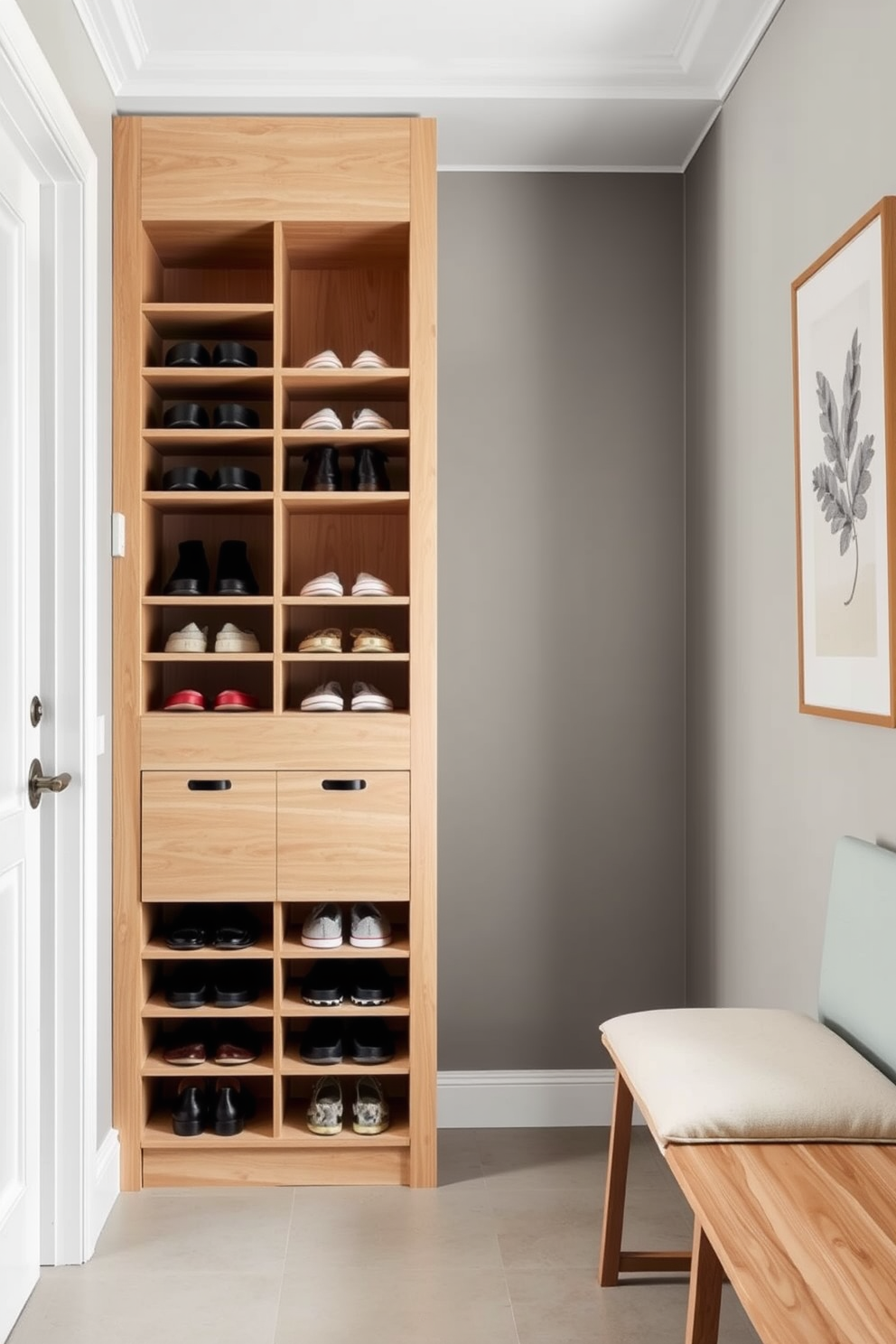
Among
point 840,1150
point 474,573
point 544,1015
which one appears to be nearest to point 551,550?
point 474,573

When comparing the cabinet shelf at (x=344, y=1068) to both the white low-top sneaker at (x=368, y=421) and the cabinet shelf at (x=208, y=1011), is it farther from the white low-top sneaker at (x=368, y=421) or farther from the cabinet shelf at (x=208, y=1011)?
the white low-top sneaker at (x=368, y=421)

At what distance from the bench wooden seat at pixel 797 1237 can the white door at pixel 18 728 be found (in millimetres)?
1208

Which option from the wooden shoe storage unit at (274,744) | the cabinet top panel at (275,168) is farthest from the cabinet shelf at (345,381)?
the cabinet top panel at (275,168)

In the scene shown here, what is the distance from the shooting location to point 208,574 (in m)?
2.76

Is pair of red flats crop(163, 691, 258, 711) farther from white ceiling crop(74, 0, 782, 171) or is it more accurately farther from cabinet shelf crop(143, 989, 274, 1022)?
white ceiling crop(74, 0, 782, 171)

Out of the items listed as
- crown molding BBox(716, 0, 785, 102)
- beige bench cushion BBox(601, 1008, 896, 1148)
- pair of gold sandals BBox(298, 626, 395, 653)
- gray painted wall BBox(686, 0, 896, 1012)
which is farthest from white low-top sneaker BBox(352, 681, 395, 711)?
crown molding BBox(716, 0, 785, 102)

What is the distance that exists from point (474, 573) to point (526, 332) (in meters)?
0.65

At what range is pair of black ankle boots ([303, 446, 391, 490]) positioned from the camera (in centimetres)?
265

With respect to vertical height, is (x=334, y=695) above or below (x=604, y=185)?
below

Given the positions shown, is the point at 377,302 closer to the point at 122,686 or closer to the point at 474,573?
the point at 474,573

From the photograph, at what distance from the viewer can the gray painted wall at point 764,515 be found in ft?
6.26

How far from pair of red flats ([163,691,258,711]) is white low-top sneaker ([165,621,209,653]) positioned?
101 mm

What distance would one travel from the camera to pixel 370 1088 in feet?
8.79

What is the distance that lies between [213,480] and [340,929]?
1.09 m
